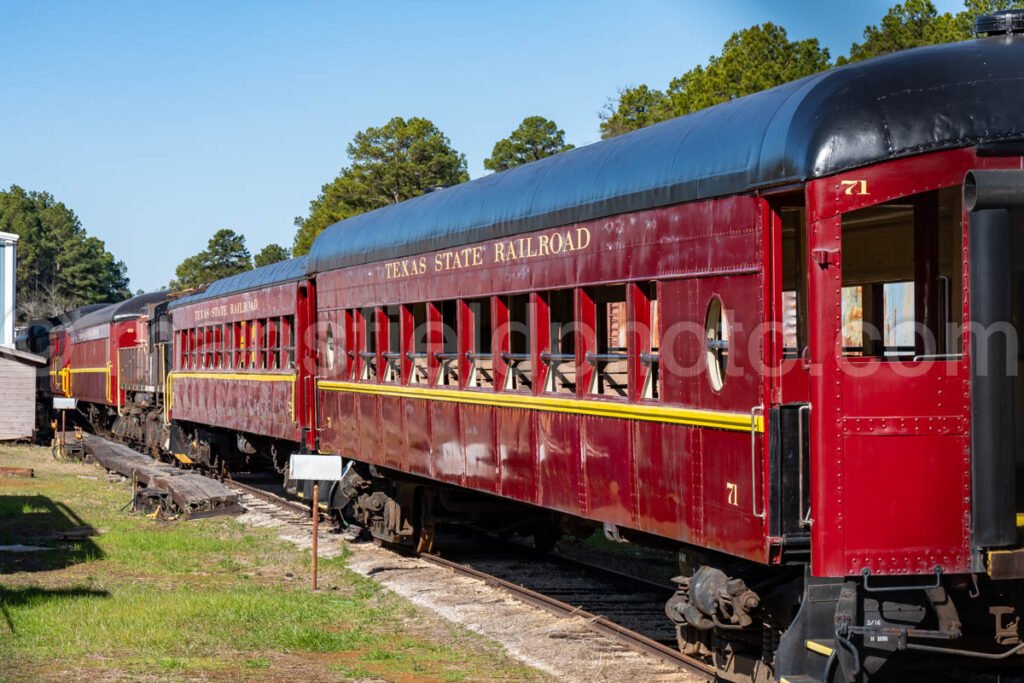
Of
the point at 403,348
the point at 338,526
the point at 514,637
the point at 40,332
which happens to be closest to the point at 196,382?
the point at 338,526

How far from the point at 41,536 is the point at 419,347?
770 cm

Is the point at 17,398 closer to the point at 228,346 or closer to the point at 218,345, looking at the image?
the point at 218,345

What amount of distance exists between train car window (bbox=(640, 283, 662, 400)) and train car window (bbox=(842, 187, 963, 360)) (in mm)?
1254

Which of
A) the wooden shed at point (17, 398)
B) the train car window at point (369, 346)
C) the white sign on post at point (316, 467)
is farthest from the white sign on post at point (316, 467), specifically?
the wooden shed at point (17, 398)

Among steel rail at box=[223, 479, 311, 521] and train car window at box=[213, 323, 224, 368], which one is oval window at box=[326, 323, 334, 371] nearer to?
steel rail at box=[223, 479, 311, 521]

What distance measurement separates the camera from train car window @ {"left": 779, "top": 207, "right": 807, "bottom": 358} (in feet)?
26.3

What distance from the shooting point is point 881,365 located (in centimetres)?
690

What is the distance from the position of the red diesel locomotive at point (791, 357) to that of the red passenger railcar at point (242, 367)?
6772mm

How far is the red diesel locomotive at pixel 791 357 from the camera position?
6824 millimetres

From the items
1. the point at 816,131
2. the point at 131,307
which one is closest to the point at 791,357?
the point at 816,131

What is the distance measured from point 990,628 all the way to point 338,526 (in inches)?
473

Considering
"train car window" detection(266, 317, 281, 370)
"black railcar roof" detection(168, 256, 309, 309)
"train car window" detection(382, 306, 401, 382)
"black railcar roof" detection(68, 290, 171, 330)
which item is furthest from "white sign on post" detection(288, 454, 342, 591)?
"black railcar roof" detection(68, 290, 171, 330)

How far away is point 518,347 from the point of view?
11016 mm

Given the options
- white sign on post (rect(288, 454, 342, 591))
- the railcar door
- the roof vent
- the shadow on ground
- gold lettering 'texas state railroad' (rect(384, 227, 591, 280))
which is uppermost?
the roof vent
